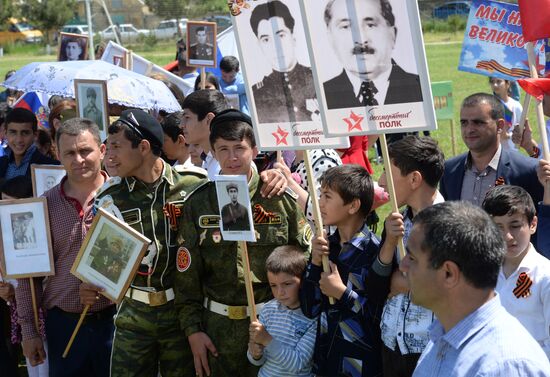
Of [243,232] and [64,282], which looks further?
[64,282]

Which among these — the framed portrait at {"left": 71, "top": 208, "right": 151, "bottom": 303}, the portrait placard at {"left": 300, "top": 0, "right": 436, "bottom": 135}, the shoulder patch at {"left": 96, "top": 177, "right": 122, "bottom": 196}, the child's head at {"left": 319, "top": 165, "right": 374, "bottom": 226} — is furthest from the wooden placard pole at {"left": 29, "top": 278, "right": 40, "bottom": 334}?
the portrait placard at {"left": 300, "top": 0, "right": 436, "bottom": 135}

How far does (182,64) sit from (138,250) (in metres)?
9.07

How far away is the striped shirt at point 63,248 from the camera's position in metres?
6.12

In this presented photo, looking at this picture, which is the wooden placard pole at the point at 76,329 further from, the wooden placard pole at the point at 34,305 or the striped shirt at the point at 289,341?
the striped shirt at the point at 289,341

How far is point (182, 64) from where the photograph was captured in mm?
14109

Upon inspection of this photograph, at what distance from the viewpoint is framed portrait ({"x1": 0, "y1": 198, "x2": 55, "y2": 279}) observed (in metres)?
6.08

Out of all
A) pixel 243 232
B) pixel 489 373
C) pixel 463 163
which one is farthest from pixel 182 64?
pixel 489 373

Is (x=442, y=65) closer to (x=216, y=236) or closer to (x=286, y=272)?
(x=216, y=236)

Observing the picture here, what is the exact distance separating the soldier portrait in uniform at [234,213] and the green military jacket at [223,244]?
1.01 feet

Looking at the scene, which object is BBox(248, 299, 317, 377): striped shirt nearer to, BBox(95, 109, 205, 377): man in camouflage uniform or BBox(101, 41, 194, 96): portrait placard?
BBox(95, 109, 205, 377): man in camouflage uniform

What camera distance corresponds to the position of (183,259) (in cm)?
544

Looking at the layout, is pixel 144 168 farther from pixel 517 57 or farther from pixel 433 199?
pixel 517 57

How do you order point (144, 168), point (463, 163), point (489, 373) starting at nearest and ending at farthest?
point (489, 373) < point (144, 168) < point (463, 163)

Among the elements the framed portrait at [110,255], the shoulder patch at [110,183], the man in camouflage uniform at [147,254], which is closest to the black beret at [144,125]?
the man in camouflage uniform at [147,254]
